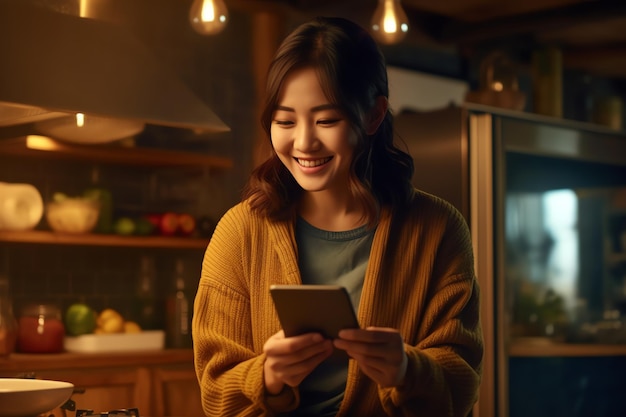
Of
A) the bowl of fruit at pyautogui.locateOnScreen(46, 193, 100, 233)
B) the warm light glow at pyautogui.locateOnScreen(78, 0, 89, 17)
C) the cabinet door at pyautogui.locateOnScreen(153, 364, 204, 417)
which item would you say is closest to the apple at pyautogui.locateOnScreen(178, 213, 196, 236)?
the bowl of fruit at pyautogui.locateOnScreen(46, 193, 100, 233)

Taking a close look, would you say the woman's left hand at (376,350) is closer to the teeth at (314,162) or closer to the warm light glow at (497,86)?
the teeth at (314,162)

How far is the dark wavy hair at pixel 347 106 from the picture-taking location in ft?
4.90

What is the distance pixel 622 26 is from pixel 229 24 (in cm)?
168

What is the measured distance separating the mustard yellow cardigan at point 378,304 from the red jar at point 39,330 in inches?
68.0

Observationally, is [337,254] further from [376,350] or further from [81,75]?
[81,75]

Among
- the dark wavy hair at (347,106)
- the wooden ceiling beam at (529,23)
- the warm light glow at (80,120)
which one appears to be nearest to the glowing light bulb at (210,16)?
the warm light glow at (80,120)

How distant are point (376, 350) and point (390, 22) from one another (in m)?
1.39

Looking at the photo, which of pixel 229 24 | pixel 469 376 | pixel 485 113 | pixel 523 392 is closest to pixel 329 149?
pixel 469 376

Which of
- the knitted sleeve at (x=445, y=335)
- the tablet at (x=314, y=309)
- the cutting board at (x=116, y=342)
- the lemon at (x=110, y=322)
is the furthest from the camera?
the lemon at (x=110, y=322)

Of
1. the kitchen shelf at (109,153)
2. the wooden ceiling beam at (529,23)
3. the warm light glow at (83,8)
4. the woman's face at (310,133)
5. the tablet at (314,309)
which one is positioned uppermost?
the wooden ceiling beam at (529,23)

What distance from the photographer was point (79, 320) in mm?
3295

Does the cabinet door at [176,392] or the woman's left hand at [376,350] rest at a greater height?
the woman's left hand at [376,350]

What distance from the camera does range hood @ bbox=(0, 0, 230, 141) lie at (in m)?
2.26

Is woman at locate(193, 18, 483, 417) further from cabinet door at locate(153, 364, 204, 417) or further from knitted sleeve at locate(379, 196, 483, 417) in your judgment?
cabinet door at locate(153, 364, 204, 417)
